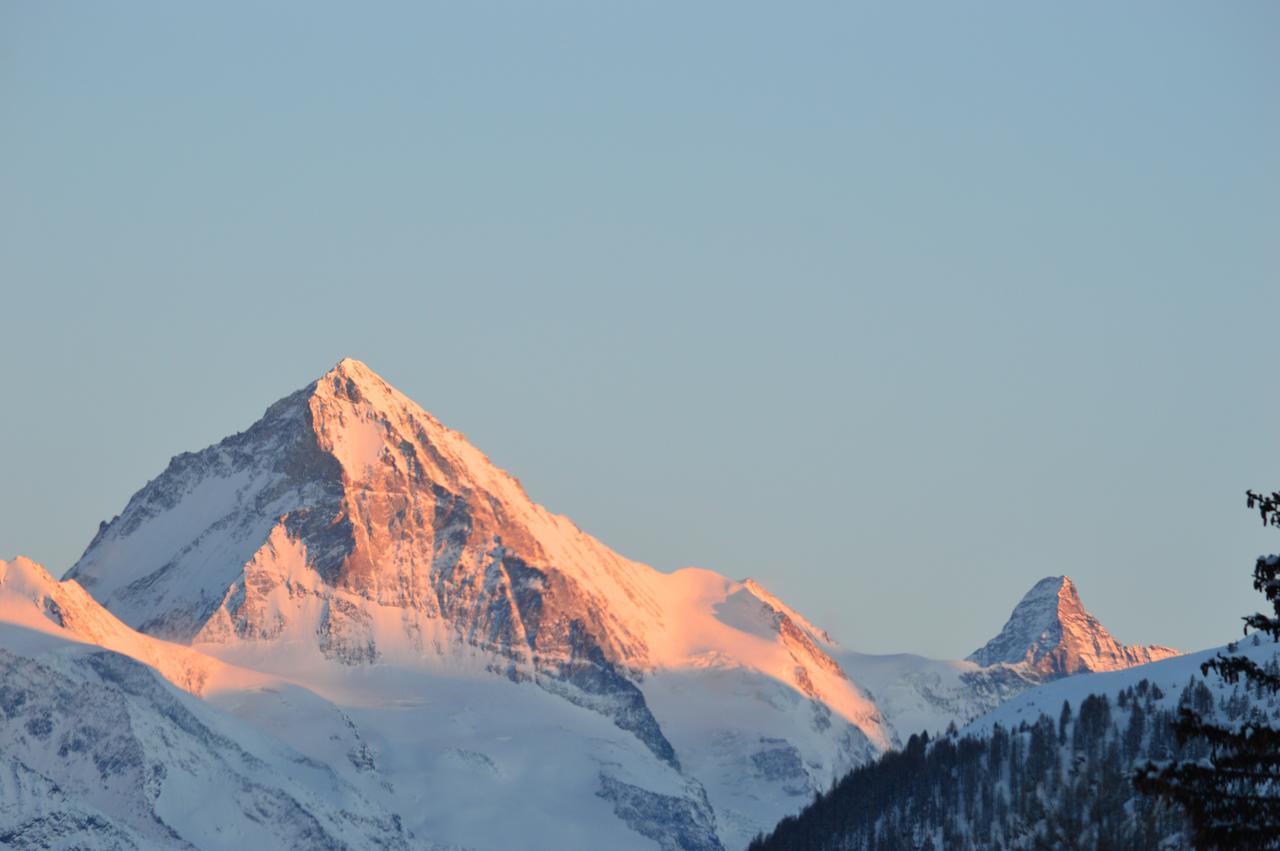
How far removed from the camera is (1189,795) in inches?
A: 2462

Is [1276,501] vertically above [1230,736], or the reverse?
[1276,501]

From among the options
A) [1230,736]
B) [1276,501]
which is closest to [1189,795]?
[1230,736]

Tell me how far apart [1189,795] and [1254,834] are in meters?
1.73

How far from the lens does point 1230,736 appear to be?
6281 cm

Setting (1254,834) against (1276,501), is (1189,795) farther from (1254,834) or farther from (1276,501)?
(1276,501)

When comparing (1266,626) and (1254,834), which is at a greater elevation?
(1266,626)

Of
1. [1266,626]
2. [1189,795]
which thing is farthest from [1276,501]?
[1189,795]

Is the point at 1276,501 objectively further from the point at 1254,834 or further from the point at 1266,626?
the point at 1254,834

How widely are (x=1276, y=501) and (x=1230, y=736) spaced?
5230mm

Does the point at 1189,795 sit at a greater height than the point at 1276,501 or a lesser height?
lesser

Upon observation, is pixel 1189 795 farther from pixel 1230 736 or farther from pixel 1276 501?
pixel 1276 501

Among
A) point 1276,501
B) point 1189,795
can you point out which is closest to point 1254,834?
point 1189,795

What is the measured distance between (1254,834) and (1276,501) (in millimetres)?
7287

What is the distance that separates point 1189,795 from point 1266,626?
4112 millimetres
